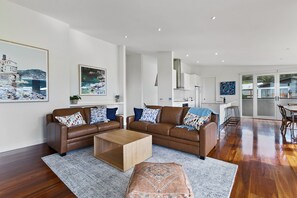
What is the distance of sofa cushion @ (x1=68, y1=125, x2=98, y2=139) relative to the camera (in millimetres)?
2916

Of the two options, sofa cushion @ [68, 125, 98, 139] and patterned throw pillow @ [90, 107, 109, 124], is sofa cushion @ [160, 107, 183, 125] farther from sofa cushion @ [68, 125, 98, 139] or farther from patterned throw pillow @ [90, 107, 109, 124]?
sofa cushion @ [68, 125, 98, 139]

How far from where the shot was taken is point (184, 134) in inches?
113

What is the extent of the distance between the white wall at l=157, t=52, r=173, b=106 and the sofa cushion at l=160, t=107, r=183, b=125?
2121 millimetres

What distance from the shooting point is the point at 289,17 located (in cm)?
301

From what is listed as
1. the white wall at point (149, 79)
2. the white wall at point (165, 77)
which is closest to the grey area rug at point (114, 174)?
the white wall at point (165, 77)

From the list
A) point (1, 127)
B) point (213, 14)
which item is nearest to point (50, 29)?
point (1, 127)

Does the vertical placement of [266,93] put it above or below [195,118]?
above

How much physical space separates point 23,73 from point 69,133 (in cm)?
173

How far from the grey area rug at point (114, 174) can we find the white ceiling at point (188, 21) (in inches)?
113

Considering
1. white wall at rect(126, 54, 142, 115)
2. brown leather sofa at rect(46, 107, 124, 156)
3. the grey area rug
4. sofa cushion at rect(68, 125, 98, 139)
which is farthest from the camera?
white wall at rect(126, 54, 142, 115)

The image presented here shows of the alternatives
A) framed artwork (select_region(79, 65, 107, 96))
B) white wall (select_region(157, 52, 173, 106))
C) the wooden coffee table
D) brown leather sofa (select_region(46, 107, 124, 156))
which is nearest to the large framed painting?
brown leather sofa (select_region(46, 107, 124, 156))

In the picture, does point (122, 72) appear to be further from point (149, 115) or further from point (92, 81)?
point (149, 115)

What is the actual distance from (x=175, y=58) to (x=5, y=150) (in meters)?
6.38

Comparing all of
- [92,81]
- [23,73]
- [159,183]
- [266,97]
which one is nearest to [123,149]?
[159,183]
